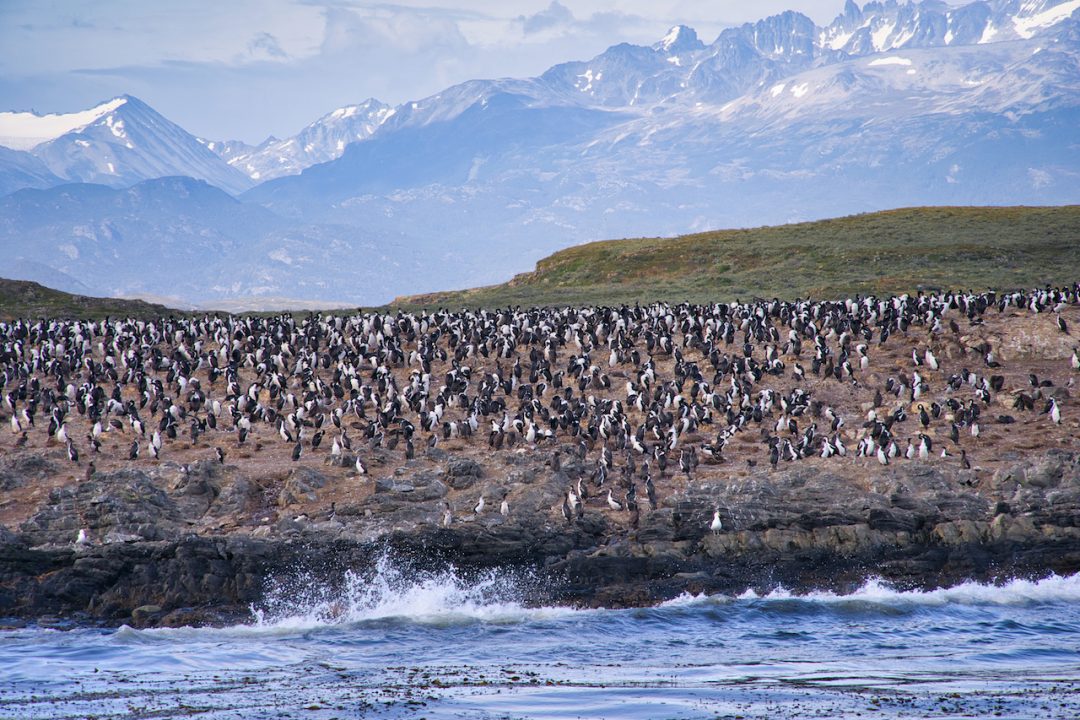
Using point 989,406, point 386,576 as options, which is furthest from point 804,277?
point 386,576

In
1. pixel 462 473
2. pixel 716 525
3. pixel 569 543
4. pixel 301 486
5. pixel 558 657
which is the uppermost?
pixel 462 473

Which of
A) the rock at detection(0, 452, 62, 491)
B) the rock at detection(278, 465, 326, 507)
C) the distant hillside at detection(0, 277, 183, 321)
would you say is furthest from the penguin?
the distant hillside at detection(0, 277, 183, 321)

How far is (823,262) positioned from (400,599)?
4572 centimetres

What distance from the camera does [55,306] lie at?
2461 inches

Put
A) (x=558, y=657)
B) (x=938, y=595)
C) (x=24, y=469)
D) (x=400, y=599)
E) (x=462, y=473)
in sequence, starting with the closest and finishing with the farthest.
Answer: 1. (x=558, y=657)
2. (x=938, y=595)
3. (x=400, y=599)
4. (x=462, y=473)
5. (x=24, y=469)

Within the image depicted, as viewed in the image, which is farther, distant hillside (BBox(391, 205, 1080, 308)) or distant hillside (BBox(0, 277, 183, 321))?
distant hillside (BBox(0, 277, 183, 321))

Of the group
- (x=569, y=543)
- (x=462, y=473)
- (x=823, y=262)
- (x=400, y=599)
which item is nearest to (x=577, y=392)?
(x=462, y=473)

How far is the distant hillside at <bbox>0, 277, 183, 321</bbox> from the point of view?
60750mm

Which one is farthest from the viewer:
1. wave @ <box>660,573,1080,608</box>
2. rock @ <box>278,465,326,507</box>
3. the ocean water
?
rock @ <box>278,465,326,507</box>

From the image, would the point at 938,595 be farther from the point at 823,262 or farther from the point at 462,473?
the point at 823,262

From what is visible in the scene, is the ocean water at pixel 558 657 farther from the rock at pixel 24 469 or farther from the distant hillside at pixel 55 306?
the distant hillside at pixel 55 306

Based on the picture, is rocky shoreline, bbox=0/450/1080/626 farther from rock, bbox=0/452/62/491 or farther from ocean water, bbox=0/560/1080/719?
rock, bbox=0/452/62/491

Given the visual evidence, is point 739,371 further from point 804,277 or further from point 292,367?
point 804,277

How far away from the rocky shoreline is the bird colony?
955 millimetres
